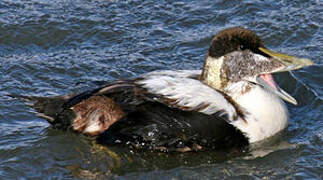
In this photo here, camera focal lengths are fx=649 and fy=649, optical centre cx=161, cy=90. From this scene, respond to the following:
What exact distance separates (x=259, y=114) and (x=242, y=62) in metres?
0.56

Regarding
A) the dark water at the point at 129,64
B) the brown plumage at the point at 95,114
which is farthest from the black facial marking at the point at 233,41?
the brown plumage at the point at 95,114

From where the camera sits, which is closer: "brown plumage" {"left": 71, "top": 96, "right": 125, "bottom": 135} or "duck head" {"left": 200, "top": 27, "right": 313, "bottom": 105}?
"brown plumage" {"left": 71, "top": 96, "right": 125, "bottom": 135}

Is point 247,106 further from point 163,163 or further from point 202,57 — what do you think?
point 202,57

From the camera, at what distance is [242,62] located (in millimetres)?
6668

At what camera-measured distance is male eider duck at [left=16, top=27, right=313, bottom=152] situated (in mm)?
6336

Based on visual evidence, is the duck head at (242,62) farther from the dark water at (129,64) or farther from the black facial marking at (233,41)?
the dark water at (129,64)

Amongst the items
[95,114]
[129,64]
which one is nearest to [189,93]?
[95,114]

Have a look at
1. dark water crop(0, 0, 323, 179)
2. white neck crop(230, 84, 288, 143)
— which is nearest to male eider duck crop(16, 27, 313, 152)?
white neck crop(230, 84, 288, 143)

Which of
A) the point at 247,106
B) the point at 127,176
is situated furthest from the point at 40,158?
the point at 247,106

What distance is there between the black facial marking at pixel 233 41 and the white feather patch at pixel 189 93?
39cm

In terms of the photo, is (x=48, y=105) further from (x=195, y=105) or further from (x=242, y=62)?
(x=242, y=62)

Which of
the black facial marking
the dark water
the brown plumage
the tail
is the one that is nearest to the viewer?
the dark water

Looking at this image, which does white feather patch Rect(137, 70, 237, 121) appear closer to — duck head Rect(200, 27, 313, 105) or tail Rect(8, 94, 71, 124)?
duck head Rect(200, 27, 313, 105)

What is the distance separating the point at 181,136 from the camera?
249 inches
